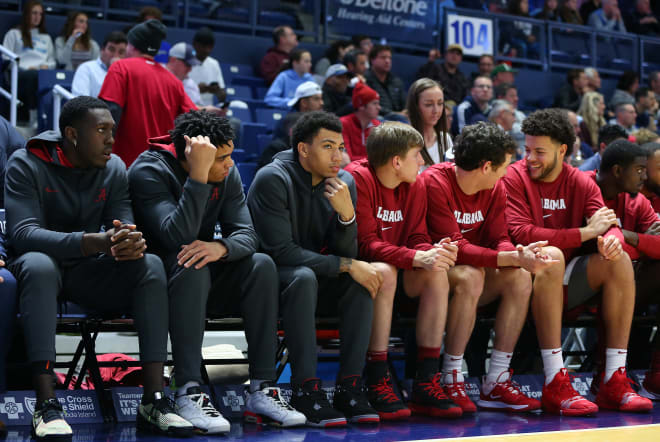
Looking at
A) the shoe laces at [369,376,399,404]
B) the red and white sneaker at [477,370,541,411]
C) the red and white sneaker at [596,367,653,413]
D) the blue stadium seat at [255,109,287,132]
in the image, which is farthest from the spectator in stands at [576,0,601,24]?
the shoe laces at [369,376,399,404]

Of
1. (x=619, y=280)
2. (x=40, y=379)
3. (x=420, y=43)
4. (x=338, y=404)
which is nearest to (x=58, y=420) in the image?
(x=40, y=379)

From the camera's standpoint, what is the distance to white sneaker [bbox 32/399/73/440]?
272cm

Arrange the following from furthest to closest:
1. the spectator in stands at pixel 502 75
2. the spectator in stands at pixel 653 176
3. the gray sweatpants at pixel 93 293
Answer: the spectator in stands at pixel 502 75 < the spectator in stands at pixel 653 176 < the gray sweatpants at pixel 93 293

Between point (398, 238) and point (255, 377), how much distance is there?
Result: 103 centimetres

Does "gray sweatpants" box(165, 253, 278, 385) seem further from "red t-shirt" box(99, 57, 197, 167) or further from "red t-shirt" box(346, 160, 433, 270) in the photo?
"red t-shirt" box(99, 57, 197, 167)

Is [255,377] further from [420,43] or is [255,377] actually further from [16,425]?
[420,43]

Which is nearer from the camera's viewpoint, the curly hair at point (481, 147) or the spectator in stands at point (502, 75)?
the curly hair at point (481, 147)

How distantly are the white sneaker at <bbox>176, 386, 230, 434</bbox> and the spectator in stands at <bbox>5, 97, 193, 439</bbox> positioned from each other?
69mm

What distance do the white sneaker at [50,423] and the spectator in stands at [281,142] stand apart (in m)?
2.90

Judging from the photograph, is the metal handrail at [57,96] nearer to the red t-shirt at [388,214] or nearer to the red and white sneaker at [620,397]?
the red t-shirt at [388,214]

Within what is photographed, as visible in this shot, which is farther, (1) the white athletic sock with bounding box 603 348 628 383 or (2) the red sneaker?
(2) the red sneaker

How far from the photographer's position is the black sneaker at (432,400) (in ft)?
11.5

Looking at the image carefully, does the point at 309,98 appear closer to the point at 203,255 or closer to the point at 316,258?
the point at 316,258

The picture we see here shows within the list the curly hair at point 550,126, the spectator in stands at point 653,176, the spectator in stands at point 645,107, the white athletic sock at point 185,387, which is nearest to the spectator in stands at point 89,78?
the curly hair at point 550,126
